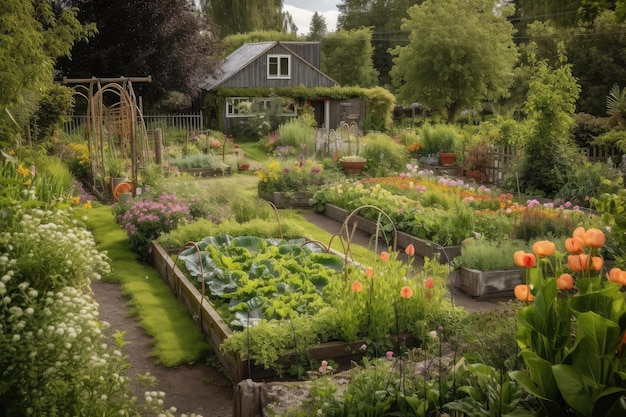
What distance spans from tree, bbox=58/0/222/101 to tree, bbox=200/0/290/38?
69.7 ft

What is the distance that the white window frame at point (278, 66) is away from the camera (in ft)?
111

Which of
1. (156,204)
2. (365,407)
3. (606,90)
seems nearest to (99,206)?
(156,204)

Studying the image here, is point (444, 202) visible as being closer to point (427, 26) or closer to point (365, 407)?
point (365, 407)

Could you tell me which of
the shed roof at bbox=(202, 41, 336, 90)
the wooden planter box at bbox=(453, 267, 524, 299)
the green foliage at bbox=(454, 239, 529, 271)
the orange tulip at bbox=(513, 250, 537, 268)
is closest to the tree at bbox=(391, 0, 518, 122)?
the shed roof at bbox=(202, 41, 336, 90)

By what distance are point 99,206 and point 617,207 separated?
11284 millimetres

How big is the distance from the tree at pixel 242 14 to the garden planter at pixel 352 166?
34927 millimetres

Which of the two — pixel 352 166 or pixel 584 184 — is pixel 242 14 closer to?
pixel 352 166

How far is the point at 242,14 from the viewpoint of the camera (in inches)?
1923

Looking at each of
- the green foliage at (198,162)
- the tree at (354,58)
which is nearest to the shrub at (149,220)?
the green foliage at (198,162)

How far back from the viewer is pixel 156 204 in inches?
373

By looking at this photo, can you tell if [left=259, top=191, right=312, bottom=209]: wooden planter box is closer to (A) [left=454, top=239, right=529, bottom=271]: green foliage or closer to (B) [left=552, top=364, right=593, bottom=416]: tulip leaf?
(A) [left=454, top=239, right=529, bottom=271]: green foliage

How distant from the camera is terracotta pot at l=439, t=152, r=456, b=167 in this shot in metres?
19.4

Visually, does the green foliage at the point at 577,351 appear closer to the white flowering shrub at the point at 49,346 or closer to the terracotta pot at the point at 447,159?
the white flowering shrub at the point at 49,346

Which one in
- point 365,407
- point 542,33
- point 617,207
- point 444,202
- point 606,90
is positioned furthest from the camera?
point 542,33
